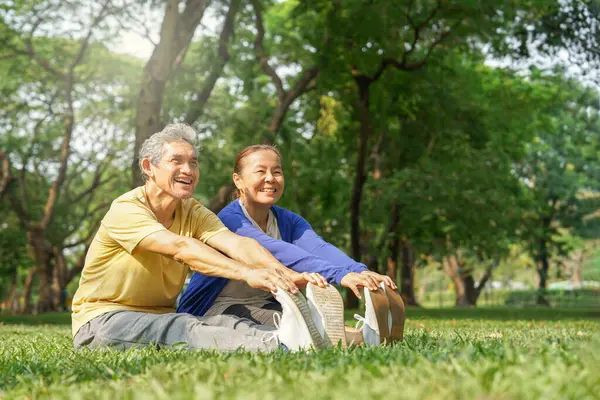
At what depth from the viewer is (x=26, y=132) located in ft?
94.3

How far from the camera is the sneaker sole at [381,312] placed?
4.91 m

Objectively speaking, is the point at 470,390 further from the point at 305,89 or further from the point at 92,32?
the point at 92,32

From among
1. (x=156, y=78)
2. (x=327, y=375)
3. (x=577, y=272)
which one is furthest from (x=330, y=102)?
(x=577, y=272)

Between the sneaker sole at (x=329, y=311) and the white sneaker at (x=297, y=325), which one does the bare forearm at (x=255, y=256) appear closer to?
the sneaker sole at (x=329, y=311)

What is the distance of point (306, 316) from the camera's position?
441 cm

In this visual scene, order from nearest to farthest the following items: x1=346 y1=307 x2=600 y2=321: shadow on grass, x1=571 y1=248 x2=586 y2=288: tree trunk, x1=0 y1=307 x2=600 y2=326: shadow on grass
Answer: x1=346 y1=307 x2=600 y2=321: shadow on grass → x1=0 y1=307 x2=600 y2=326: shadow on grass → x1=571 y1=248 x2=586 y2=288: tree trunk

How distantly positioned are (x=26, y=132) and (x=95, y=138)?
105 inches

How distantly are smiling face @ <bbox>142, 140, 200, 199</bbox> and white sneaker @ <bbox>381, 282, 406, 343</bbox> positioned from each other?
147 cm

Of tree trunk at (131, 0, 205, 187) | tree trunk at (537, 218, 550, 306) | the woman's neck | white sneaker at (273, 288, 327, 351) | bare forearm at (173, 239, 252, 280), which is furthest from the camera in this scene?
tree trunk at (537, 218, 550, 306)

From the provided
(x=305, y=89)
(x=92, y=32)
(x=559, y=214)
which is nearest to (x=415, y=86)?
(x=305, y=89)

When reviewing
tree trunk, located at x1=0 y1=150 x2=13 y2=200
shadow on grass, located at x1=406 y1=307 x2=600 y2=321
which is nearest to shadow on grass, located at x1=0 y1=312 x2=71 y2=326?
tree trunk, located at x1=0 y1=150 x2=13 y2=200

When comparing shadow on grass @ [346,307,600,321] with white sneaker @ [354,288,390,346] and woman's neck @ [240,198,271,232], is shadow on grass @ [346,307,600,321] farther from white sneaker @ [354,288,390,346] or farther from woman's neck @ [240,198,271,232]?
white sneaker @ [354,288,390,346]

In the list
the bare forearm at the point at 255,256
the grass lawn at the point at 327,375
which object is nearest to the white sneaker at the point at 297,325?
the grass lawn at the point at 327,375

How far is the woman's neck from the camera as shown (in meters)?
5.87
